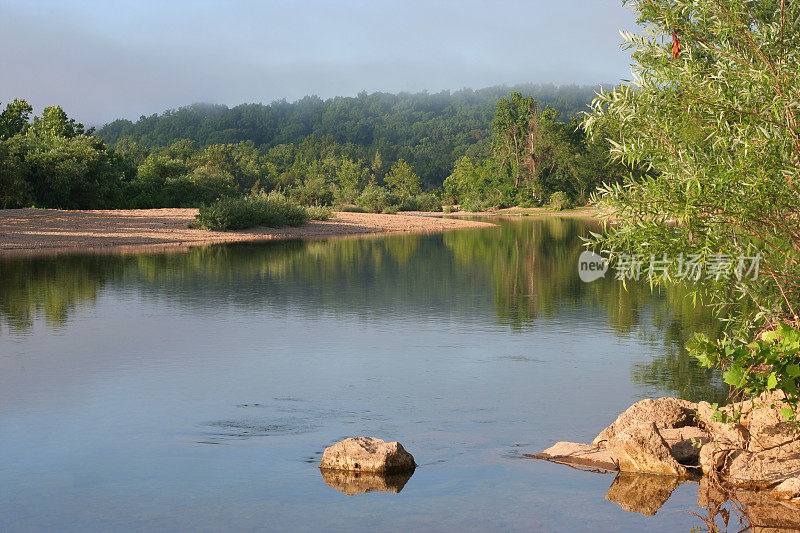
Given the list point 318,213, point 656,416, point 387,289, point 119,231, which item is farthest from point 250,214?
point 656,416

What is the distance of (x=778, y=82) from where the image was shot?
8414 mm

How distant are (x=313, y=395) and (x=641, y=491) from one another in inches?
173

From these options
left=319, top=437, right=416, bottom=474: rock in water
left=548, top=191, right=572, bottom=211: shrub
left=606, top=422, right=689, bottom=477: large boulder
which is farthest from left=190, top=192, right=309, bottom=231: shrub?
left=548, top=191, right=572, bottom=211: shrub

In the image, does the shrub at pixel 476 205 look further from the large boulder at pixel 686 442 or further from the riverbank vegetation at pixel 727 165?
the large boulder at pixel 686 442

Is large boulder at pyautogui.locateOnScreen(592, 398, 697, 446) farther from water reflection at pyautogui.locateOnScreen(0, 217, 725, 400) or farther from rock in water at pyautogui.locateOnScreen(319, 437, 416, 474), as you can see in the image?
rock in water at pyautogui.locateOnScreen(319, 437, 416, 474)

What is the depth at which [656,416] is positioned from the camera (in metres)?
8.99

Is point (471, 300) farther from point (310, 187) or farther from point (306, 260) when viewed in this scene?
point (310, 187)

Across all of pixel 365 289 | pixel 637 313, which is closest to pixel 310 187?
pixel 365 289

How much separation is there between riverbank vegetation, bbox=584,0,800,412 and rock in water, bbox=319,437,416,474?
9.75 feet

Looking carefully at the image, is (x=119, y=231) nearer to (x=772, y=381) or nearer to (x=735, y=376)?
(x=735, y=376)

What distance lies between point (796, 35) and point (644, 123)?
1.79 metres

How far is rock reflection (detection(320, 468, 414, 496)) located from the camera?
25.6 feet

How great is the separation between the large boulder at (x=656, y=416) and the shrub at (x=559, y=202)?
3364 inches

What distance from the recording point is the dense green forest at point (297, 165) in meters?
52.8
